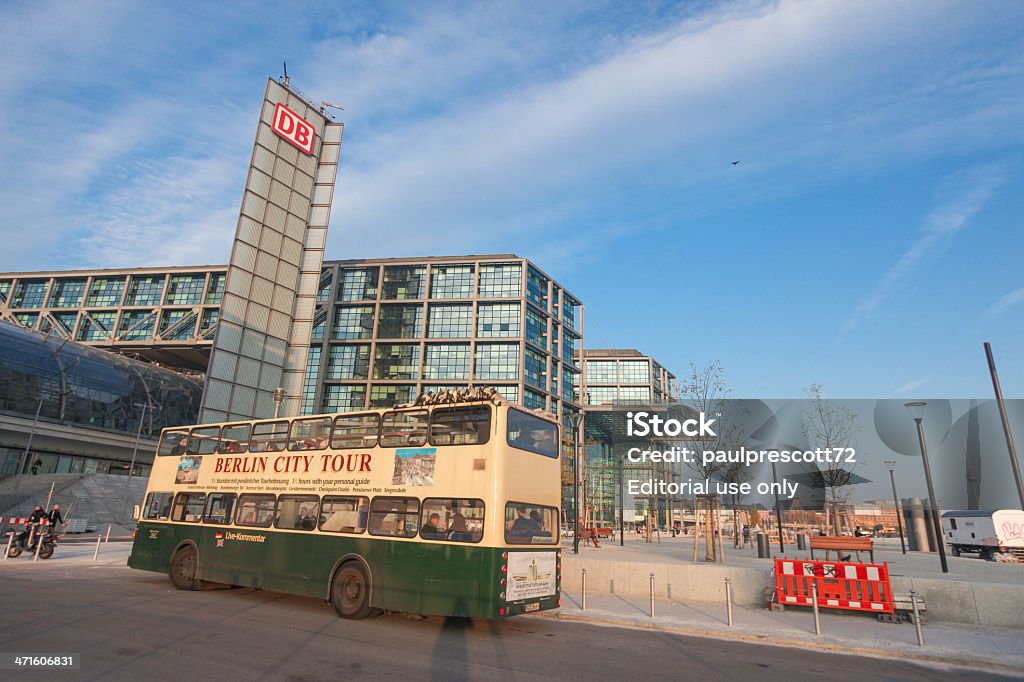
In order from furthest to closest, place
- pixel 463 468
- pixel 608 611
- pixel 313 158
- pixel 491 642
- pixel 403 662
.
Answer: pixel 313 158
pixel 608 611
pixel 463 468
pixel 491 642
pixel 403 662

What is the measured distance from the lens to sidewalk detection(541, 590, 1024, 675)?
938cm

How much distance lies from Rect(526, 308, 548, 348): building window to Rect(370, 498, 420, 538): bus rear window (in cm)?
6162

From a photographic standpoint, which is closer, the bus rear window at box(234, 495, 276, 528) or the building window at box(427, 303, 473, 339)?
the bus rear window at box(234, 495, 276, 528)

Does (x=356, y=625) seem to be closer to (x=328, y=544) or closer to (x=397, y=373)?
(x=328, y=544)

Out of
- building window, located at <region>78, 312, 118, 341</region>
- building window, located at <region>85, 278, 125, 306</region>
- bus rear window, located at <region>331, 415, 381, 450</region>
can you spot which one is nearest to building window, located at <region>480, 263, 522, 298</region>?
building window, located at <region>85, 278, 125, 306</region>

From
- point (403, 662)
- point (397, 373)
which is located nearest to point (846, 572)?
point (403, 662)

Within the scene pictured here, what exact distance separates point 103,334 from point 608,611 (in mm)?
93786

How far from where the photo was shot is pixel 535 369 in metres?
74.2

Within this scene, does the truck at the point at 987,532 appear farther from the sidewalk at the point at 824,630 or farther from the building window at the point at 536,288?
the building window at the point at 536,288

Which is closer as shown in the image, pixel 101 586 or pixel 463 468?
pixel 463 468

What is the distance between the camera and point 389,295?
77250 millimetres

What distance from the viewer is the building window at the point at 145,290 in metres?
83.2

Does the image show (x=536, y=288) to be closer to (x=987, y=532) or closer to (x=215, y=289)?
(x=215, y=289)

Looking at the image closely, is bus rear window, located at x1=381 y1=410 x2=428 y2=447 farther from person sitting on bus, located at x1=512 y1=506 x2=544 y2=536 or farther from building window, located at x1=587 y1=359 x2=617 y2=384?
building window, located at x1=587 y1=359 x2=617 y2=384
